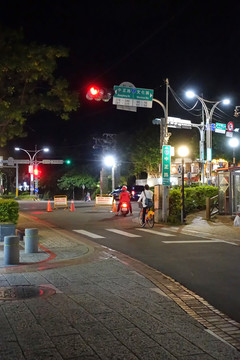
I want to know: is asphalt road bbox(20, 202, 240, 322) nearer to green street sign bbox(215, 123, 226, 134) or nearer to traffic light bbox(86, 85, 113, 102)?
traffic light bbox(86, 85, 113, 102)

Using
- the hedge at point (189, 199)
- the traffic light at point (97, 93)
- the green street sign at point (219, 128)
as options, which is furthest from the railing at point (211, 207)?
the traffic light at point (97, 93)

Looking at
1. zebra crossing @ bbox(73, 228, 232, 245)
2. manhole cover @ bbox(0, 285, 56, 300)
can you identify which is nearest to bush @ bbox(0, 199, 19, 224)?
zebra crossing @ bbox(73, 228, 232, 245)

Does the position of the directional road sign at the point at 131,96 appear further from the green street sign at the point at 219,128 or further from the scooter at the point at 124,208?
the green street sign at the point at 219,128

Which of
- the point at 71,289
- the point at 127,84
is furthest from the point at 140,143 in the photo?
the point at 71,289

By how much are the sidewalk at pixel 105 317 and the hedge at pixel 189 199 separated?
11.9 meters

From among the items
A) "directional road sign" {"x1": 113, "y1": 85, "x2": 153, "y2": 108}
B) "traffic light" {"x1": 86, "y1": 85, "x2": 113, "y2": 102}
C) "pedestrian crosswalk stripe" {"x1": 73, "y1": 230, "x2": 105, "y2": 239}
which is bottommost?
"pedestrian crosswalk stripe" {"x1": 73, "y1": 230, "x2": 105, "y2": 239}

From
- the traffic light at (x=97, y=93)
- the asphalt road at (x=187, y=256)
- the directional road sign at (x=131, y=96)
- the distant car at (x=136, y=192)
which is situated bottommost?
the asphalt road at (x=187, y=256)

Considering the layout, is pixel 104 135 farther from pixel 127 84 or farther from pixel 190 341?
pixel 190 341

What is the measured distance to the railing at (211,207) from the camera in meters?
21.0

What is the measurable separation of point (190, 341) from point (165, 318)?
36.7 inches

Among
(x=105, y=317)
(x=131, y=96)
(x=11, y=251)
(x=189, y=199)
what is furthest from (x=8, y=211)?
(x=189, y=199)

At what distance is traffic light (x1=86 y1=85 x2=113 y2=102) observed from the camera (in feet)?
52.6

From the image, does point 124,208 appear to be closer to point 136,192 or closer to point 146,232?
point 146,232

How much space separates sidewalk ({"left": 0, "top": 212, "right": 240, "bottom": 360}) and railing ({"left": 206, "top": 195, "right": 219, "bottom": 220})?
39.7 ft
